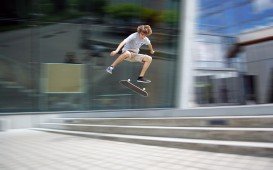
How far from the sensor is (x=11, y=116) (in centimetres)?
1430

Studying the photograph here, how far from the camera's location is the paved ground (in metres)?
5.37

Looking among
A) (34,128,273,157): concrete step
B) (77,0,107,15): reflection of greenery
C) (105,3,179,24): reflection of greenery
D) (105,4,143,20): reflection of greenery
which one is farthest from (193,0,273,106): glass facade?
(34,128,273,157): concrete step

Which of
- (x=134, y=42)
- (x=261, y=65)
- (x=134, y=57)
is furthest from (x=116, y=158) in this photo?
(x=261, y=65)

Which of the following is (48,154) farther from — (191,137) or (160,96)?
(160,96)

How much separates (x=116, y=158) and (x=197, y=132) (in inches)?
67.3

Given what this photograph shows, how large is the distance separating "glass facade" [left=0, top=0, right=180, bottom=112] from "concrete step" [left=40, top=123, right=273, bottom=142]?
4.50 metres

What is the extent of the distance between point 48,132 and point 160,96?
5.76m

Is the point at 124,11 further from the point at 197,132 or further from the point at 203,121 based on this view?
the point at 197,132

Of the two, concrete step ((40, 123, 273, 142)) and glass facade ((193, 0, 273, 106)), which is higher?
glass facade ((193, 0, 273, 106))

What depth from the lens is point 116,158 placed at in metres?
6.60

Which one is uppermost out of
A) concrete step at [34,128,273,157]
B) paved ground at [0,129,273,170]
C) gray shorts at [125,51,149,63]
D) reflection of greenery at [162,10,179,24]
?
reflection of greenery at [162,10,179,24]

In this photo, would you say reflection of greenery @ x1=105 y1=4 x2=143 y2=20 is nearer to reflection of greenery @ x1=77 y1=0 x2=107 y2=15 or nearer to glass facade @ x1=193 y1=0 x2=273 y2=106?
reflection of greenery @ x1=77 y1=0 x2=107 y2=15

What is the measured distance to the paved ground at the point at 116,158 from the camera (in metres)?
5.37

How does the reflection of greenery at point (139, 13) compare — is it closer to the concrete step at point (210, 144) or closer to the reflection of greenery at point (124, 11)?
the reflection of greenery at point (124, 11)
